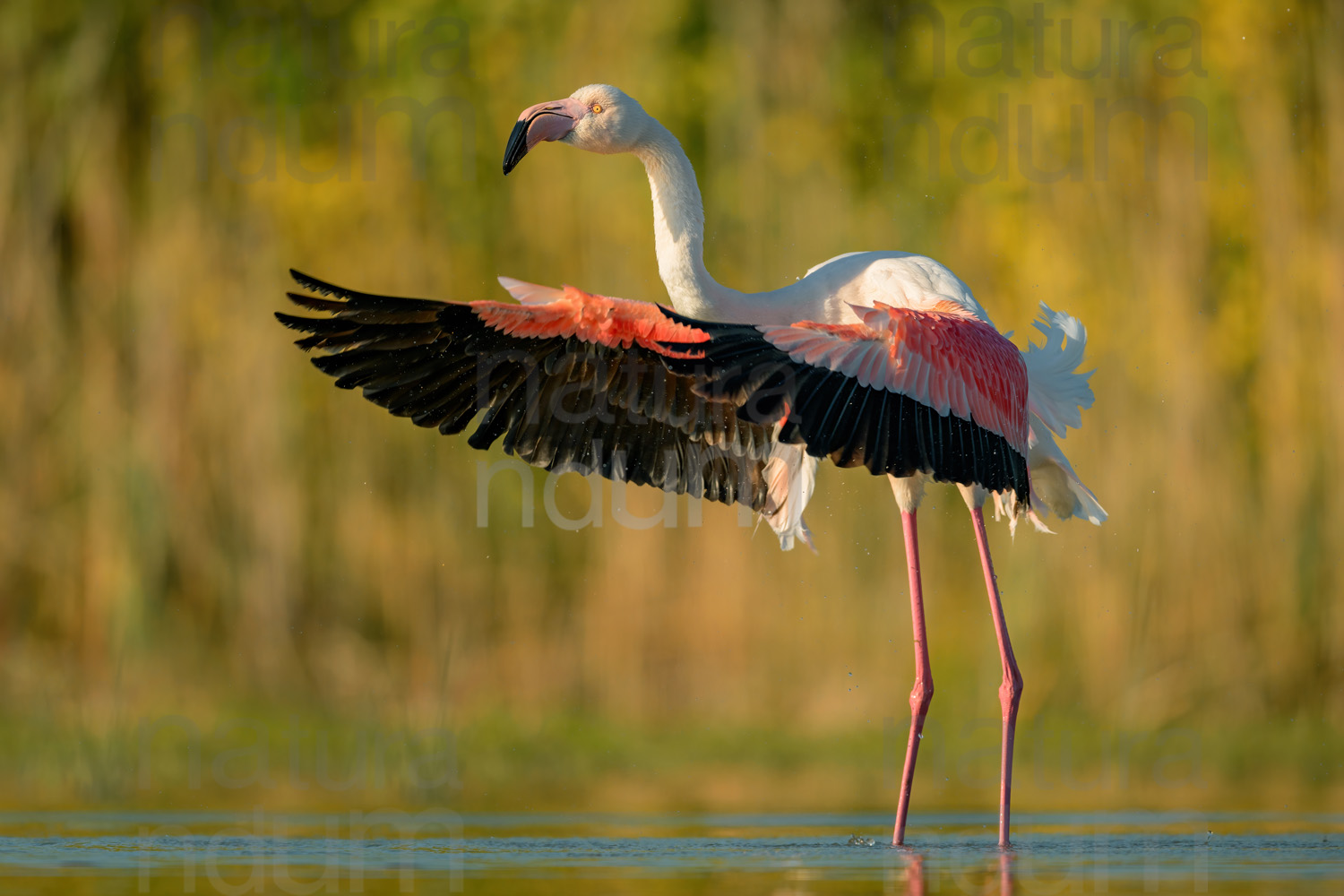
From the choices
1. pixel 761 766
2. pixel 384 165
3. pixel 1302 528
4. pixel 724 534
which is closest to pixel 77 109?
pixel 384 165

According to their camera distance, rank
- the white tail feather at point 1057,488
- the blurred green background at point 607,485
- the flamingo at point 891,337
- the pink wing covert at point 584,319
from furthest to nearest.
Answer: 1. the blurred green background at point 607,485
2. the white tail feather at point 1057,488
3. the pink wing covert at point 584,319
4. the flamingo at point 891,337

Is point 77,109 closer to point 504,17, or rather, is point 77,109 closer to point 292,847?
point 504,17

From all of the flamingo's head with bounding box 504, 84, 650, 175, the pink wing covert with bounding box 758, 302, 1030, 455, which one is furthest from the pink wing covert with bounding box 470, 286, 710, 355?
the flamingo's head with bounding box 504, 84, 650, 175

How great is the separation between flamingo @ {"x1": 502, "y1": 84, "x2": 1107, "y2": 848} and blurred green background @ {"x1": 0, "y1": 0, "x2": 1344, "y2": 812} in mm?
2142

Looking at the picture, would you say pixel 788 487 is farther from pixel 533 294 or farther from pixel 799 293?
pixel 533 294

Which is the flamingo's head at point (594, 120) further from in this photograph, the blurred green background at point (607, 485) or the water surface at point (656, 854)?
the blurred green background at point (607, 485)

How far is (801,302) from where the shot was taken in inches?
270

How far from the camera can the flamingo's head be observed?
6.59m

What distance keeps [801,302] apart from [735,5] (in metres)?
5.59

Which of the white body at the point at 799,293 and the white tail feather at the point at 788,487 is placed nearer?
the white body at the point at 799,293

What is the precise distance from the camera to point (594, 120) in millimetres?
6633

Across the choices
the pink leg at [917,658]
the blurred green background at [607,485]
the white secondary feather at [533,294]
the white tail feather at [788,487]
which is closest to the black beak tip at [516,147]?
the white secondary feather at [533,294]

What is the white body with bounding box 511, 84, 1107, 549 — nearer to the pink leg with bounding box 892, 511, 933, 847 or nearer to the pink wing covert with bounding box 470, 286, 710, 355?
the pink leg with bounding box 892, 511, 933, 847

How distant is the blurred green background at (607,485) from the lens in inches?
406
